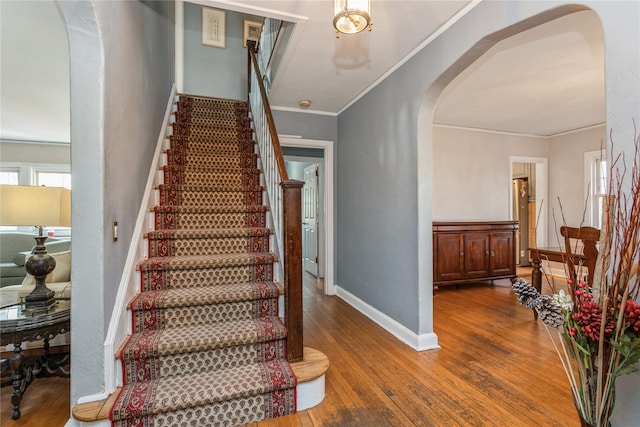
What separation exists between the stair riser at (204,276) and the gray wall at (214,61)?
393 centimetres

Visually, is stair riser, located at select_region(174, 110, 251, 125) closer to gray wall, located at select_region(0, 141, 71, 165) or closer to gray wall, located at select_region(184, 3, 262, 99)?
gray wall, located at select_region(184, 3, 262, 99)

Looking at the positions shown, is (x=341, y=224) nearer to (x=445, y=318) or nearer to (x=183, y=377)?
Answer: (x=445, y=318)

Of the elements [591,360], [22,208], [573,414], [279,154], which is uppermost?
[279,154]

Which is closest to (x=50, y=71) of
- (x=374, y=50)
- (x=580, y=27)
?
(x=374, y=50)

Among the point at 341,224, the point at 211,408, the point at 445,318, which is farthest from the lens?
the point at 341,224

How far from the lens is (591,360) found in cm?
114

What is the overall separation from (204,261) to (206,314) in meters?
0.40

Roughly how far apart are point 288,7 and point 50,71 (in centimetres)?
304

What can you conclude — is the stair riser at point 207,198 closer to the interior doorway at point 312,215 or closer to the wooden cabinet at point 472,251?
the interior doorway at point 312,215

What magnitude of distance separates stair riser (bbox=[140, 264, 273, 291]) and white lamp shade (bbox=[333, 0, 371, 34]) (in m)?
1.73

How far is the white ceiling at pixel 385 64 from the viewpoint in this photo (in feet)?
7.13

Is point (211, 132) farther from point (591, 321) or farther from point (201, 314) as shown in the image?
point (591, 321)

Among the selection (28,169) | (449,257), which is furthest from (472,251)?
(28,169)

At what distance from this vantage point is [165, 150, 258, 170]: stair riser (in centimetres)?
328
